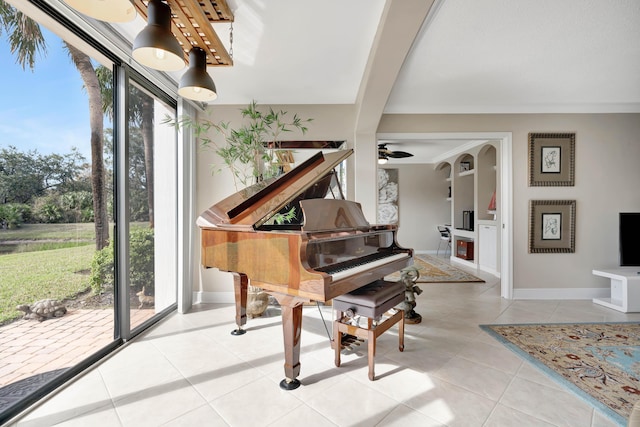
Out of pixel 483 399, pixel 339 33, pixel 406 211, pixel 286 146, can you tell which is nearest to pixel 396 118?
pixel 286 146

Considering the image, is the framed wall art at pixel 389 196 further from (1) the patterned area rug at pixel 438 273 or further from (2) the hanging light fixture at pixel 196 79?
(2) the hanging light fixture at pixel 196 79

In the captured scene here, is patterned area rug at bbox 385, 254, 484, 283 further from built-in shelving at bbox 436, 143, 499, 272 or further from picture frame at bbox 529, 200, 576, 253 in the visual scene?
picture frame at bbox 529, 200, 576, 253

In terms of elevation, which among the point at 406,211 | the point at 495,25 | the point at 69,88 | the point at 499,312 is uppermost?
the point at 495,25

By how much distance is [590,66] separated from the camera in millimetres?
2746

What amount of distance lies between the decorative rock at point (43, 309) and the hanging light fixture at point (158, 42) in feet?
5.30

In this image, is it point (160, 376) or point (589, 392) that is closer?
point (589, 392)

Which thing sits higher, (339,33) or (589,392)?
(339,33)

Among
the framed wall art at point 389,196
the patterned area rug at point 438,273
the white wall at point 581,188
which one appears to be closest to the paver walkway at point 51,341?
the white wall at point 581,188

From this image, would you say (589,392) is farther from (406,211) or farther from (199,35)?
(406,211)

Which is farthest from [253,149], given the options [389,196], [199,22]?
[389,196]

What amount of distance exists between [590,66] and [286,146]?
3.30 m

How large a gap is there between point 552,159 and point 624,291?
1745 millimetres

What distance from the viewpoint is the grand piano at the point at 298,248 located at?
167 cm

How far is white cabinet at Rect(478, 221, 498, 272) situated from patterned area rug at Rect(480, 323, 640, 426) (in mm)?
2411
